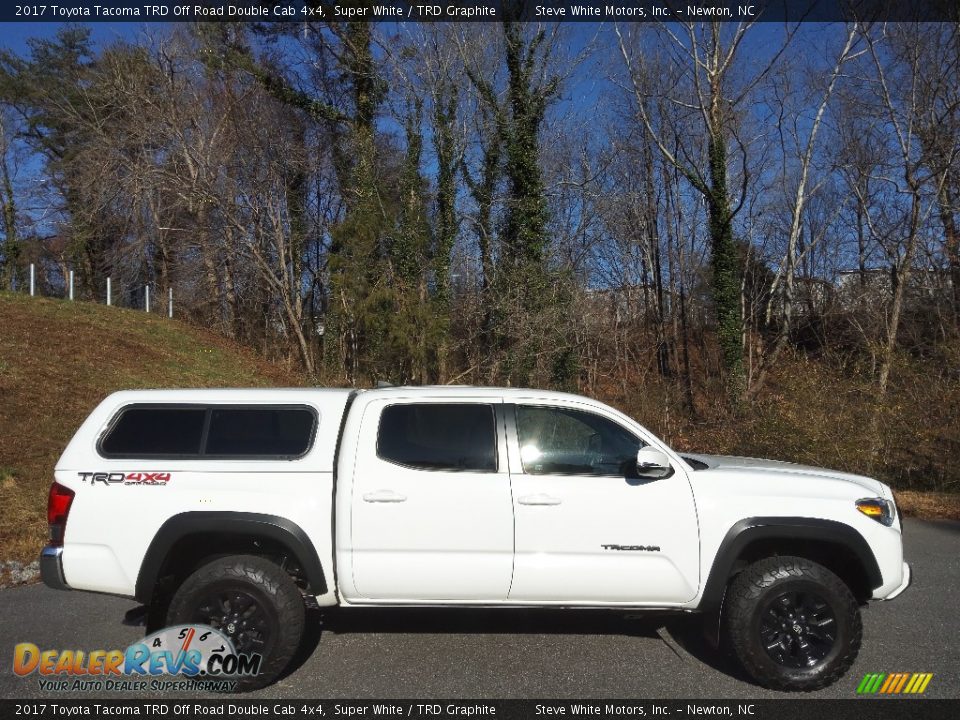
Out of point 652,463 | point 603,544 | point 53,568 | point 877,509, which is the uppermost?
point 652,463

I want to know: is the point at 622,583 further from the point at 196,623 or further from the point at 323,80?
the point at 323,80

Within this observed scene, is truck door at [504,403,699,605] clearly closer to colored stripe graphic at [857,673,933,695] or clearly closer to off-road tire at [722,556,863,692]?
off-road tire at [722,556,863,692]

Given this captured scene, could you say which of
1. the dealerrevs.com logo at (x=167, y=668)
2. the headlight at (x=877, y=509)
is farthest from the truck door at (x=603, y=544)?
the dealerrevs.com logo at (x=167, y=668)

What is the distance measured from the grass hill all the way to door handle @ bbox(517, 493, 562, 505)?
232 inches

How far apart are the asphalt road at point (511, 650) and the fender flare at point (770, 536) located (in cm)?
59

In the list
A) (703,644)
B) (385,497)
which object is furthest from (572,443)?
(703,644)

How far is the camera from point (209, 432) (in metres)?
4.92

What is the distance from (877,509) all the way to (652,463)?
1.50 m

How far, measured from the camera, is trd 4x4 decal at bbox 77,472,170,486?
469 cm

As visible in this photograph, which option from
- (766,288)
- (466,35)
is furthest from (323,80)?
(766,288)

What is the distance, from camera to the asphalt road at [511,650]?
4551mm

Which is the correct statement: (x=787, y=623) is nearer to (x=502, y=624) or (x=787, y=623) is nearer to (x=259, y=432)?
(x=502, y=624)

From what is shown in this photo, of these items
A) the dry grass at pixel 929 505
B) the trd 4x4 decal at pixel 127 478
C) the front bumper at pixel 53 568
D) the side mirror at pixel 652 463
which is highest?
the side mirror at pixel 652 463
